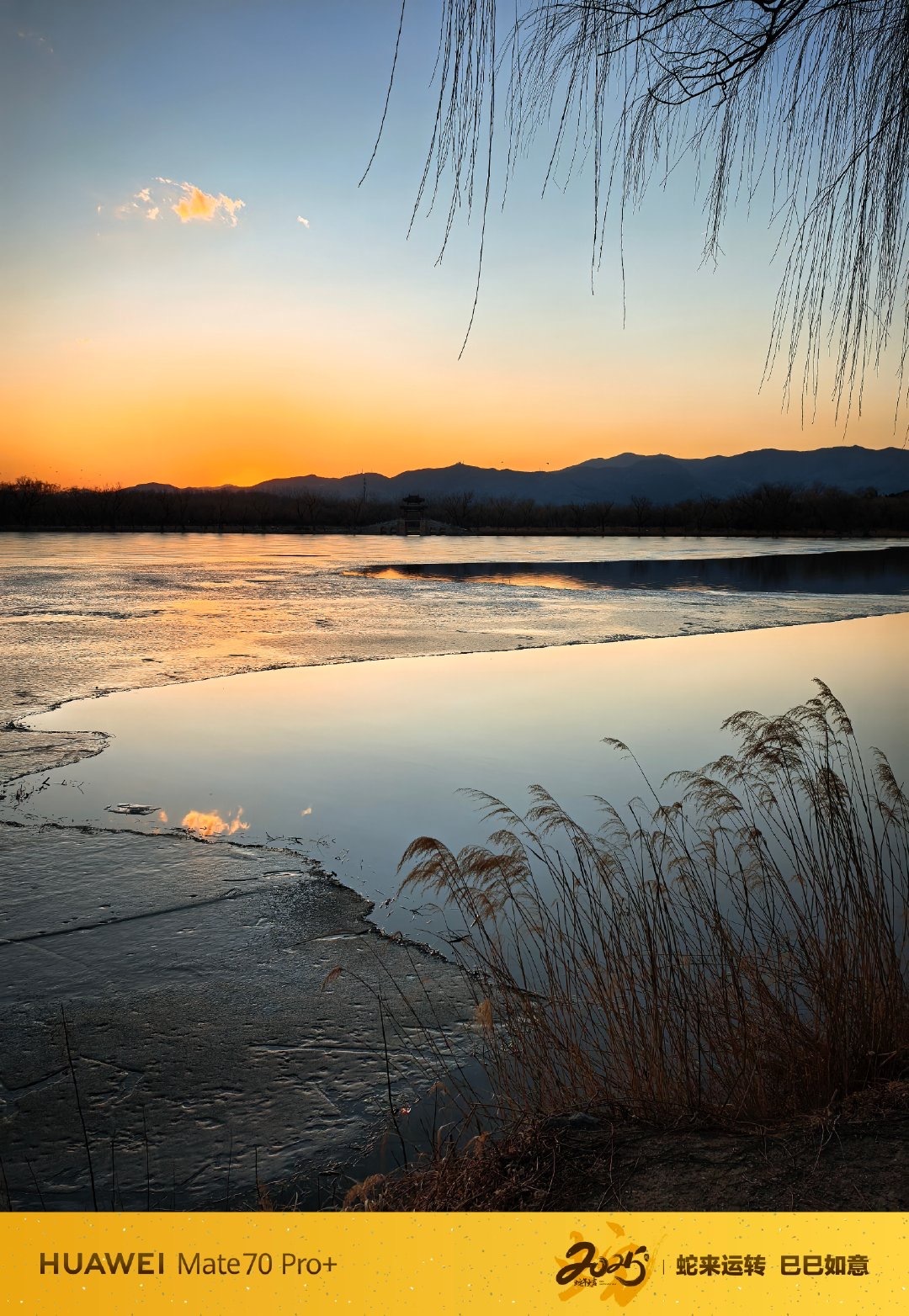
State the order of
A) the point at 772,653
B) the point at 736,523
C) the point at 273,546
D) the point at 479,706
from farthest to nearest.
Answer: the point at 736,523
the point at 273,546
the point at 772,653
the point at 479,706

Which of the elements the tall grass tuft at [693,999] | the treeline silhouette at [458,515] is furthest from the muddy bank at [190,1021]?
the treeline silhouette at [458,515]

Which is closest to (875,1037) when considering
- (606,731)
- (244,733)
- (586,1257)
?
(586,1257)

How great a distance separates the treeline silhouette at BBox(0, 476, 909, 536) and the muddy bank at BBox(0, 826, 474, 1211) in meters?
54.4

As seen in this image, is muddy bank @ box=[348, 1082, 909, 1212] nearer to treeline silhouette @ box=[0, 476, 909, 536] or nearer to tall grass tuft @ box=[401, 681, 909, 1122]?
tall grass tuft @ box=[401, 681, 909, 1122]

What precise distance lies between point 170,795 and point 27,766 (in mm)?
1364

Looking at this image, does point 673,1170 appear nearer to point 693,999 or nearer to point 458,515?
point 693,999

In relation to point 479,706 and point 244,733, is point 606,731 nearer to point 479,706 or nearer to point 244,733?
point 479,706

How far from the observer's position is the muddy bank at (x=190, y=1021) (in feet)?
9.48

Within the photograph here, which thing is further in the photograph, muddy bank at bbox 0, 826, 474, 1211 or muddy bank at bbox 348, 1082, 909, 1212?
muddy bank at bbox 0, 826, 474, 1211

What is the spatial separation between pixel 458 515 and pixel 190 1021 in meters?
69.3

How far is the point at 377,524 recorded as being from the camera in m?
67.4

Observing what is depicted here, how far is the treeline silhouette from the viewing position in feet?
193

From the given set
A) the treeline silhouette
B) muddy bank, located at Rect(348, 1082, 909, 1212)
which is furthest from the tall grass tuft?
the treeline silhouette

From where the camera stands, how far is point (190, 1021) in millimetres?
3680
